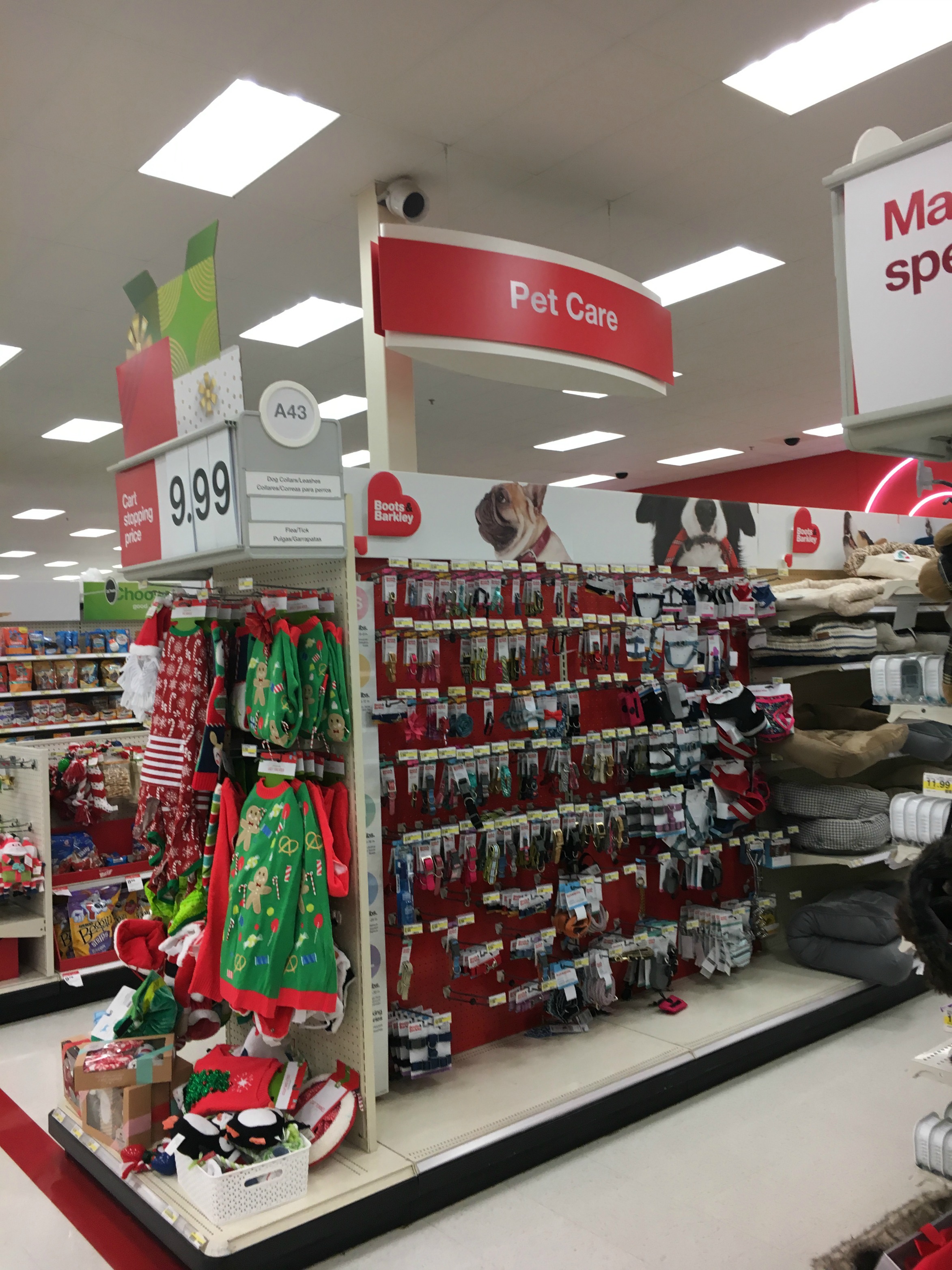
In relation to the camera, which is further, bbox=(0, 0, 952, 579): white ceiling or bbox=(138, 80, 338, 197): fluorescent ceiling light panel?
bbox=(138, 80, 338, 197): fluorescent ceiling light panel

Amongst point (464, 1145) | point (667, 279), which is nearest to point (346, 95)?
point (667, 279)

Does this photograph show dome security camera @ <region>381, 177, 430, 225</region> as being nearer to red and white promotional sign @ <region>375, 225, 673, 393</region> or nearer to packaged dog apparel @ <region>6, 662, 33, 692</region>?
red and white promotional sign @ <region>375, 225, 673, 393</region>

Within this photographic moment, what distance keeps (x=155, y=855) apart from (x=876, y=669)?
8.46ft

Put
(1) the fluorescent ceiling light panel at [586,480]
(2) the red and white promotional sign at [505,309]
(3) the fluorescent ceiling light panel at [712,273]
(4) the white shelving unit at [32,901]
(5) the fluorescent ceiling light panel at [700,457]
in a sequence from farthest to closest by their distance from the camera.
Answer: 1. (1) the fluorescent ceiling light panel at [586,480]
2. (5) the fluorescent ceiling light panel at [700,457]
3. (3) the fluorescent ceiling light panel at [712,273]
4. (4) the white shelving unit at [32,901]
5. (2) the red and white promotional sign at [505,309]

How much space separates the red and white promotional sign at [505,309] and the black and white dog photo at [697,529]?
658 mm

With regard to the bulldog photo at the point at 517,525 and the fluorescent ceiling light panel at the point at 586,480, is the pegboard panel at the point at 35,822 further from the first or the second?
the fluorescent ceiling light panel at the point at 586,480

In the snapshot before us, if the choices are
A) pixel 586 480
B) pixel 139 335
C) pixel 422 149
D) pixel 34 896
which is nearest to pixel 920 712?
pixel 139 335

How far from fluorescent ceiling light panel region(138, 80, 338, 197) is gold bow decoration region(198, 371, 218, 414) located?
1.99 meters

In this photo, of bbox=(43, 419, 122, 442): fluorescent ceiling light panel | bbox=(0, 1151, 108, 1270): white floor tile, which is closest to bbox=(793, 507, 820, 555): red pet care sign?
bbox=(0, 1151, 108, 1270): white floor tile

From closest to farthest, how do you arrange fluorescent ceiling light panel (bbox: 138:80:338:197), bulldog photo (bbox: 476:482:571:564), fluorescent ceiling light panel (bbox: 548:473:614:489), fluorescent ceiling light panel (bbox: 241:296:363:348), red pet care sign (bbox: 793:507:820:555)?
1. bulldog photo (bbox: 476:482:571:564)
2. fluorescent ceiling light panel (bbox: 138:80:338:197)
3. red pet care sign (bbox: 793:507:820:555)
4. fluorescent ceiling light panel (bbox: 241:296:363:348)
5. fluorescent ceiling light panel (bbox: 548:473:614:489)

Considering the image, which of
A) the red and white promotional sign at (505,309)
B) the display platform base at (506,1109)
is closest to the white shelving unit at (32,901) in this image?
the display platform base at (506,1109)

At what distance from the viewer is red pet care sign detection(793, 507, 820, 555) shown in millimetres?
5645

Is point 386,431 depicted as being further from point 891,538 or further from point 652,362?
point 891,538

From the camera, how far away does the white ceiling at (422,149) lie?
13.1 ft
